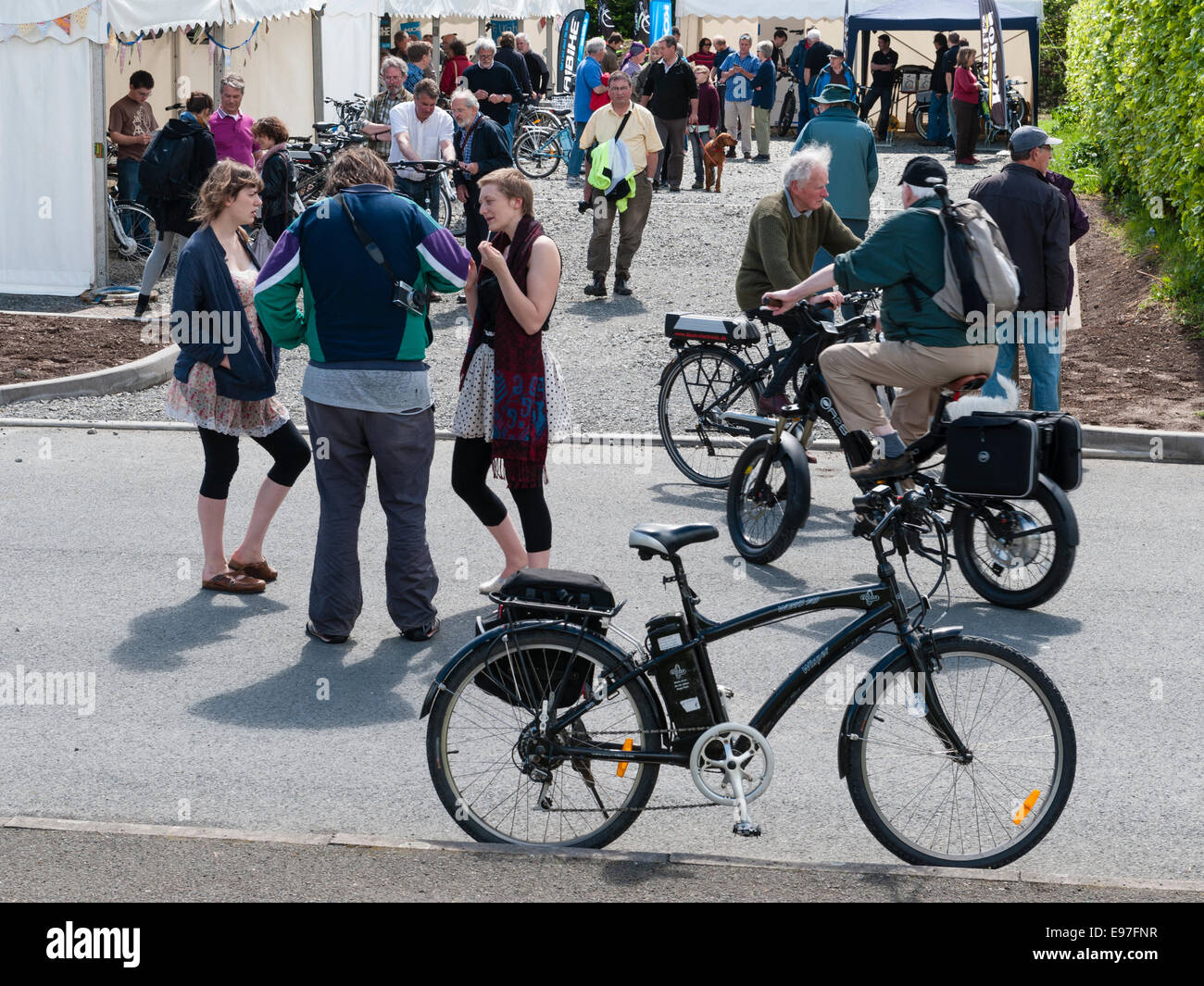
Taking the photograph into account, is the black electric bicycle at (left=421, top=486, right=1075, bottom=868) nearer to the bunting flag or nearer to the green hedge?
the green hedge

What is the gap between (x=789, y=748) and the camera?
5.21 m

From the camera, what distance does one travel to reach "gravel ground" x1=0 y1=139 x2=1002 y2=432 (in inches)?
421

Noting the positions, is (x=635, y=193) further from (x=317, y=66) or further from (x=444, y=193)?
(x=317, y=66)

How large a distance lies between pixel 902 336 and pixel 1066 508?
1.12 meters

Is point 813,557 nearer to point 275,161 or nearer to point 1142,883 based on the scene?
point 1142,883

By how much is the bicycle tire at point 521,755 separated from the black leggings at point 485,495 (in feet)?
7.17

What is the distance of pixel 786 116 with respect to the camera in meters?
29.8

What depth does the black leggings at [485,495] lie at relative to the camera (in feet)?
21.3

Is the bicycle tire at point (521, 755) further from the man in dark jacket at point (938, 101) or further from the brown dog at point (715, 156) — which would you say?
the man in dark jacket at point (938, 101)

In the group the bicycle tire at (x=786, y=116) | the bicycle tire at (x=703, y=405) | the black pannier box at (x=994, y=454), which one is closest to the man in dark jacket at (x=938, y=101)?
the bicycle tire at (x=786, y=116)

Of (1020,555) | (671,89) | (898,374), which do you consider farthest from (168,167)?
(1020,555)

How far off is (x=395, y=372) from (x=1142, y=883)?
11.1ft
